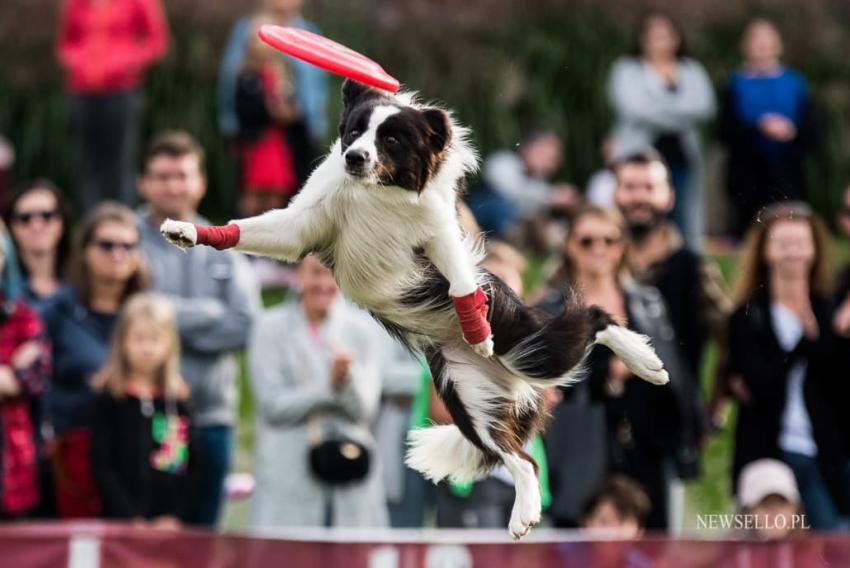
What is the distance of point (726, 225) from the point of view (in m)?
15.6

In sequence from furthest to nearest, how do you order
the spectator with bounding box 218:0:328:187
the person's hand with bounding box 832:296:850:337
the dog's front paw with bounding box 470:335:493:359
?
the spectator with bounding box 218:0:328:187 < the person's hand with bounding box 832:296:850:337 < the dog's front paw with bounding box 470:335:493:359

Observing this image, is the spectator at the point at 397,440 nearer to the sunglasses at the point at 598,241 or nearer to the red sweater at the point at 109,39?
the sunglasses at the point at 598,241

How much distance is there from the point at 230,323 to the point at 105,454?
90cm

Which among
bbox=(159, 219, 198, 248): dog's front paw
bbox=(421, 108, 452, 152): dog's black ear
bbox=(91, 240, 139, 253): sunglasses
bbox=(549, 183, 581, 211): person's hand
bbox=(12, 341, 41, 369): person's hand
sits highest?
bbox=(549, 183, 581, 211): person's hand

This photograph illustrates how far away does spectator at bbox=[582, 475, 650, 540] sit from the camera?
857 cm

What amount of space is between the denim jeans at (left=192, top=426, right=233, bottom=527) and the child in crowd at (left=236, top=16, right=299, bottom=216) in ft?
3.95

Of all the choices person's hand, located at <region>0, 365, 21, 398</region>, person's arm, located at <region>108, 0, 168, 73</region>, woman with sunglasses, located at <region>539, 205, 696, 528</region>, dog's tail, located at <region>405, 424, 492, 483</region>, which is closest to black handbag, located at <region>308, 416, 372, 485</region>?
woman with sunglasses, located at <region>539, 205, 696, 528</region>

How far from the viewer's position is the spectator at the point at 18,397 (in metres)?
8.62

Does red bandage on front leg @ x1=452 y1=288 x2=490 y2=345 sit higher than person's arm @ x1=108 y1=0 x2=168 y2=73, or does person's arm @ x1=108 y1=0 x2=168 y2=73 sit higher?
person's arm @ x1=108 y1=0 x2=168 y2=73

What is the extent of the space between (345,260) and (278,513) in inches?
151

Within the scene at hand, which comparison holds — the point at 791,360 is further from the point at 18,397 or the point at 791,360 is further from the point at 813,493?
the point at 18,397

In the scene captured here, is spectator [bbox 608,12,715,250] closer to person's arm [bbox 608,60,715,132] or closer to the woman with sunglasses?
person's arm [bbox 608,60,715,132]

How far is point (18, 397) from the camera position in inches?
340

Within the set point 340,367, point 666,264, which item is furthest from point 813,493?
point 340,367
